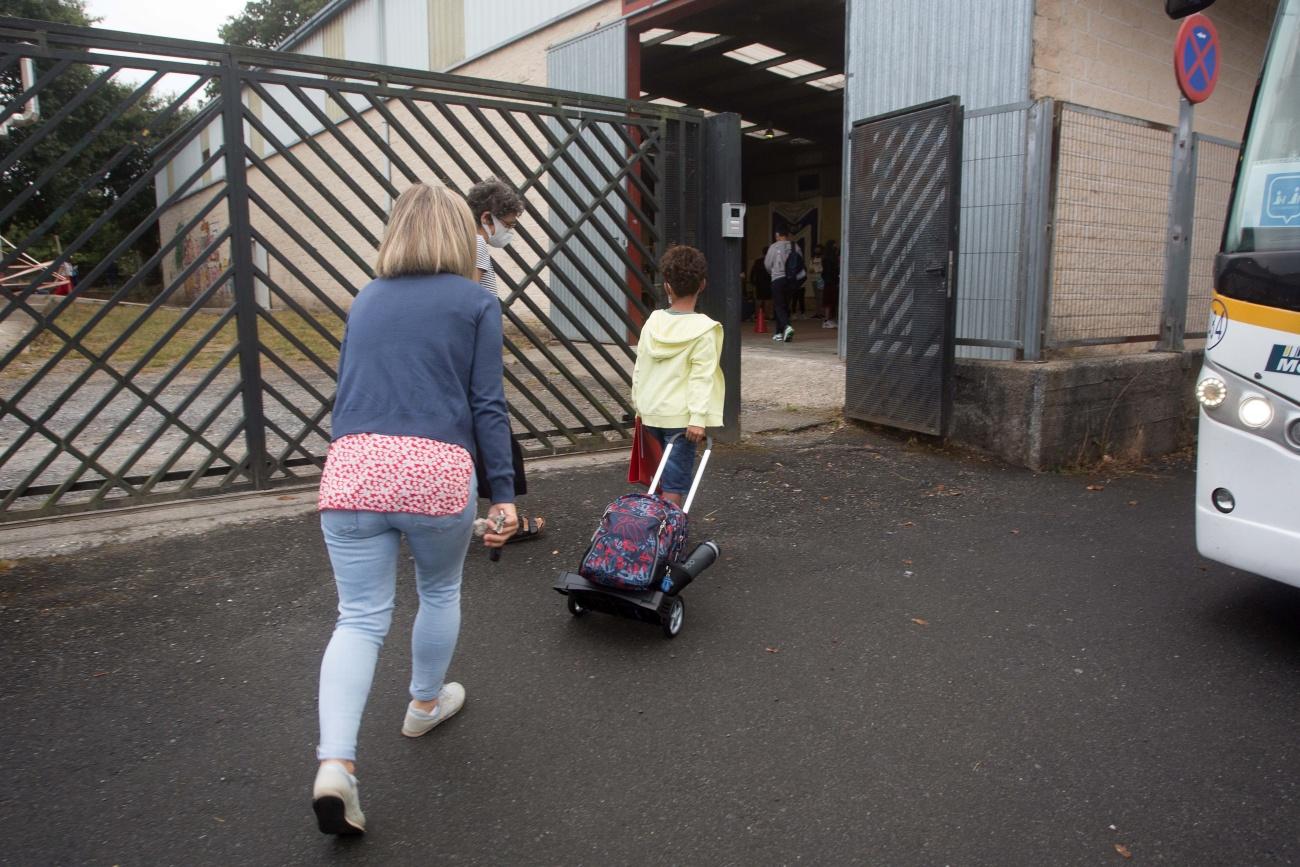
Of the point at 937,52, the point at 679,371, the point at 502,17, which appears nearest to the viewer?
the point at 679,371

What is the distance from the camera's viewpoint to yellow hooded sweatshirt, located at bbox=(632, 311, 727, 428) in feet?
15.0

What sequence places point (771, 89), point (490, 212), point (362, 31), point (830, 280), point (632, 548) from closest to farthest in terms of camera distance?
point (632, 548)
point (490, 212)
point (362, 31)
point (830, 280)
point (771, 89)

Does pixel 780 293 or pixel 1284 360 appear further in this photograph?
pixel 780 293

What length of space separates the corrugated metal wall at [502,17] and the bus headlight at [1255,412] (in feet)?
39.5

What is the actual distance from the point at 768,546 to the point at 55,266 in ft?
14.0

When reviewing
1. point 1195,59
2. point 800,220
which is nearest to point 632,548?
point 1195,59

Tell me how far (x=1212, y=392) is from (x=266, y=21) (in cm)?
5608

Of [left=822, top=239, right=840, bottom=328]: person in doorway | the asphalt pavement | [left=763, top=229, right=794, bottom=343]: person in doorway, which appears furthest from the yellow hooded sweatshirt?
[left=822, top=239, right=840, bottom=328]: person in doorway

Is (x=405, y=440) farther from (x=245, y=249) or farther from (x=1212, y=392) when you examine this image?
(x=245, y=249)

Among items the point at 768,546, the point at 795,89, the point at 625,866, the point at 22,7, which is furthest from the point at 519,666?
the point at 22,7

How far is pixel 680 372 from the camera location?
184 inches

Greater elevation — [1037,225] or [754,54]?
[754,54]

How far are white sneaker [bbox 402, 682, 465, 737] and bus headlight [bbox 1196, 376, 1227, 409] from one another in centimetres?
324

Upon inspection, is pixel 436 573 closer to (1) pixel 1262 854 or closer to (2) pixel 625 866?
(2) pixel 625 866
